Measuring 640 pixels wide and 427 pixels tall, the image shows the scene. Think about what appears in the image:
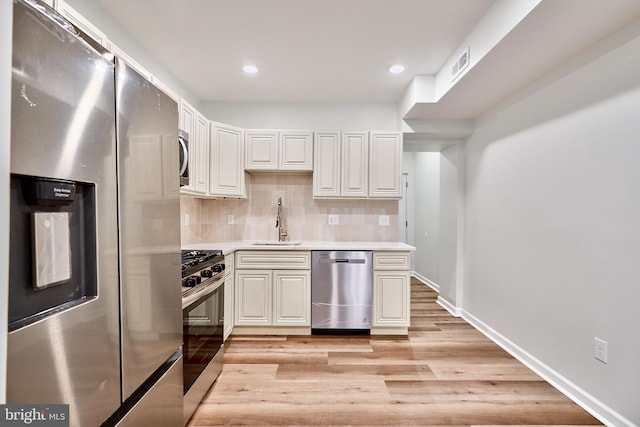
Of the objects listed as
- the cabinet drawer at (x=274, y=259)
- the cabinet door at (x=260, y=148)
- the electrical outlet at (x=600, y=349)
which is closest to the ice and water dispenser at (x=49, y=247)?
the cabinet drawer at (x=274, y=259)

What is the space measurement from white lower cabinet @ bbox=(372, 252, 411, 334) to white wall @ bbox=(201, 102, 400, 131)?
5.42 feet

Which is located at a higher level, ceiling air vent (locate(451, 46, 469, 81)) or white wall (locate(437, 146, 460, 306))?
ceiling air vent (locate(451, 46, 469, 81))

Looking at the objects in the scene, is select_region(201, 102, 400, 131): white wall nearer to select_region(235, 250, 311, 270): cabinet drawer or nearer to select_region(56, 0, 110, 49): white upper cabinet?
select_region(235, 250, 311, 270): cabinet drawer

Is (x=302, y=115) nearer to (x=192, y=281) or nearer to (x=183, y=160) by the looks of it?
(x=183, y=160)

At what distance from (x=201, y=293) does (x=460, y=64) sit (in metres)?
2.65

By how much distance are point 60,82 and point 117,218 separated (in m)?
0.42

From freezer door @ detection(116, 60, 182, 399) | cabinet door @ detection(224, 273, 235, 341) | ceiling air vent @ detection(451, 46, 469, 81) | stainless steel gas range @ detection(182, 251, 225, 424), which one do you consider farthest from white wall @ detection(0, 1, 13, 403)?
ceiling air vent @ detection(451, 46, 469, 81)

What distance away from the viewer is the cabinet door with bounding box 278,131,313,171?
3.33 m

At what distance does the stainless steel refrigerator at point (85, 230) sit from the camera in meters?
0.67

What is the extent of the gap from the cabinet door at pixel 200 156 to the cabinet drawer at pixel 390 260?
188cm

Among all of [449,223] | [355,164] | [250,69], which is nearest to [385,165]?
[355,164]

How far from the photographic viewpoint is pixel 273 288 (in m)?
3.03

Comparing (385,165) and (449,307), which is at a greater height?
(385,165)

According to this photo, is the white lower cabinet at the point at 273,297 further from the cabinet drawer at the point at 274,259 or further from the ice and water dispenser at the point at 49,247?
the ice and water dispenser at the point at 49,247
